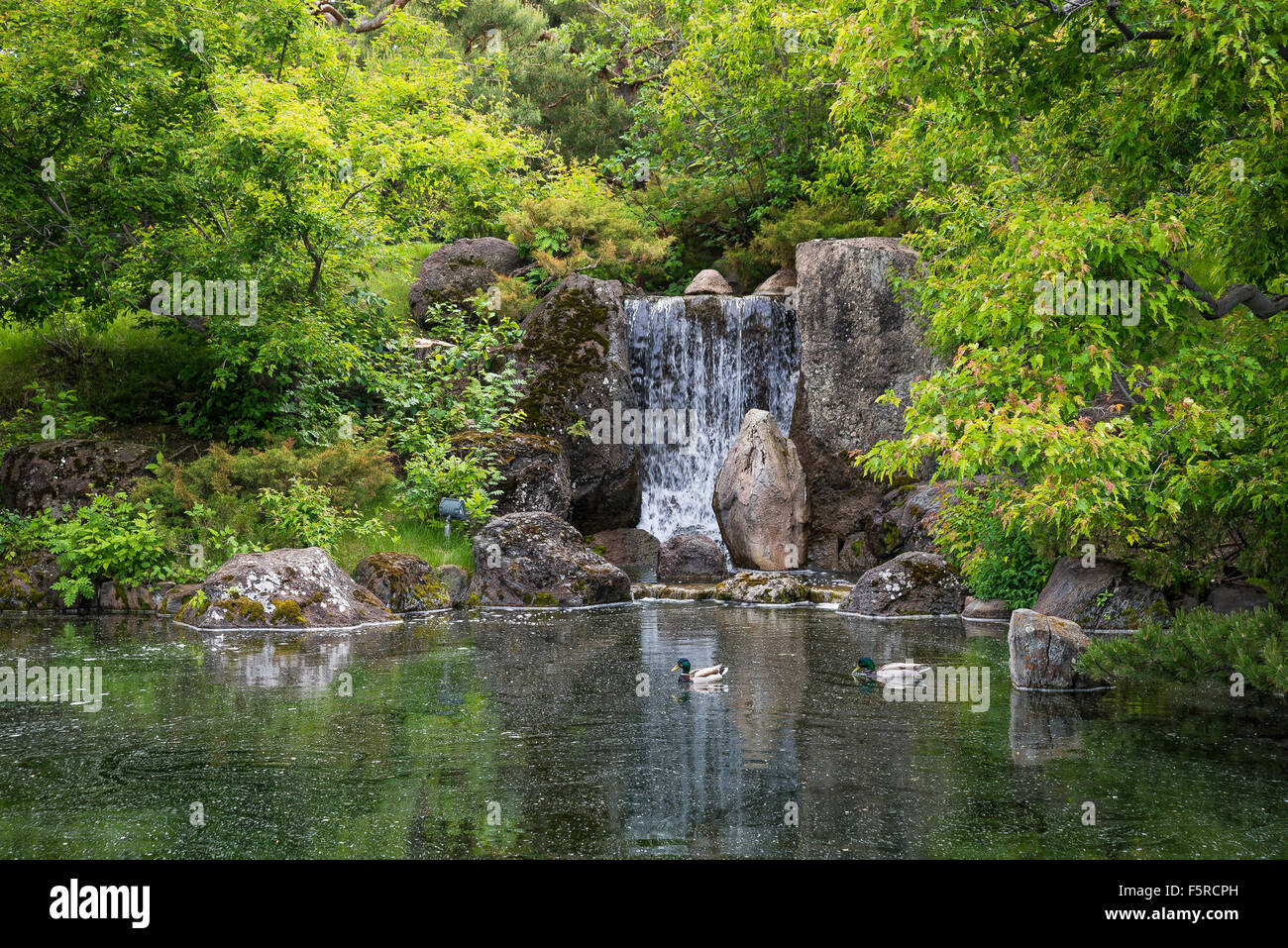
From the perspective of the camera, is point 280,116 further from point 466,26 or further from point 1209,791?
point 466,26

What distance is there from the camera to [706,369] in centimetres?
2422

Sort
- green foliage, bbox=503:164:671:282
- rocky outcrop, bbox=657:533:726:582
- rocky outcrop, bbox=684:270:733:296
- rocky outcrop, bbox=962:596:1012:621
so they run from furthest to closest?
green foliage, bbox=503:164:671:282
rocky outcrop, bbox=684:270:733:296
rocky outcrop, bbox=657:533:726:582
rocky outcrop, bbox=962:596:1012:621

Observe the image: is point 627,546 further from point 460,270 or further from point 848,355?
point 460,270

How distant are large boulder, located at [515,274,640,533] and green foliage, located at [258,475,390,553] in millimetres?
5134

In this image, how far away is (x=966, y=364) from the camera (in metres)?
8.80

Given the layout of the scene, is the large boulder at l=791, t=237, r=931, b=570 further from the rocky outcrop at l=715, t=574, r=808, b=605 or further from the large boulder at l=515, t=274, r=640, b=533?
the rocky outcrop at l=715, t=574, r=808, b=605

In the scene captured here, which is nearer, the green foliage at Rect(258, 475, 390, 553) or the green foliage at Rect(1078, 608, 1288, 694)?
the green foliage at Rect(1078, 608, 1288, 694)

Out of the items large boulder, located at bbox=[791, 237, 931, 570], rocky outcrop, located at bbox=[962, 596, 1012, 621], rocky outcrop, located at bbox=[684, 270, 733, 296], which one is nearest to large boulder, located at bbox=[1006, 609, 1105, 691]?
rocky outcrop, located at bbox=[962, 596, 1012, 621]

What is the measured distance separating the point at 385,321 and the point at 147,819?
15851 mm

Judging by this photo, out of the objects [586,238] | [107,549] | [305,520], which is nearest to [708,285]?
[586,238]

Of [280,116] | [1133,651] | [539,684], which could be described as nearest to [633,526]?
[280,116]

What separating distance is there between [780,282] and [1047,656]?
1658cm

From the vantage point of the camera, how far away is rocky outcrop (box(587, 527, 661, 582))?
2219 cm

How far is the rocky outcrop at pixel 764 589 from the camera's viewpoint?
1761 cm
